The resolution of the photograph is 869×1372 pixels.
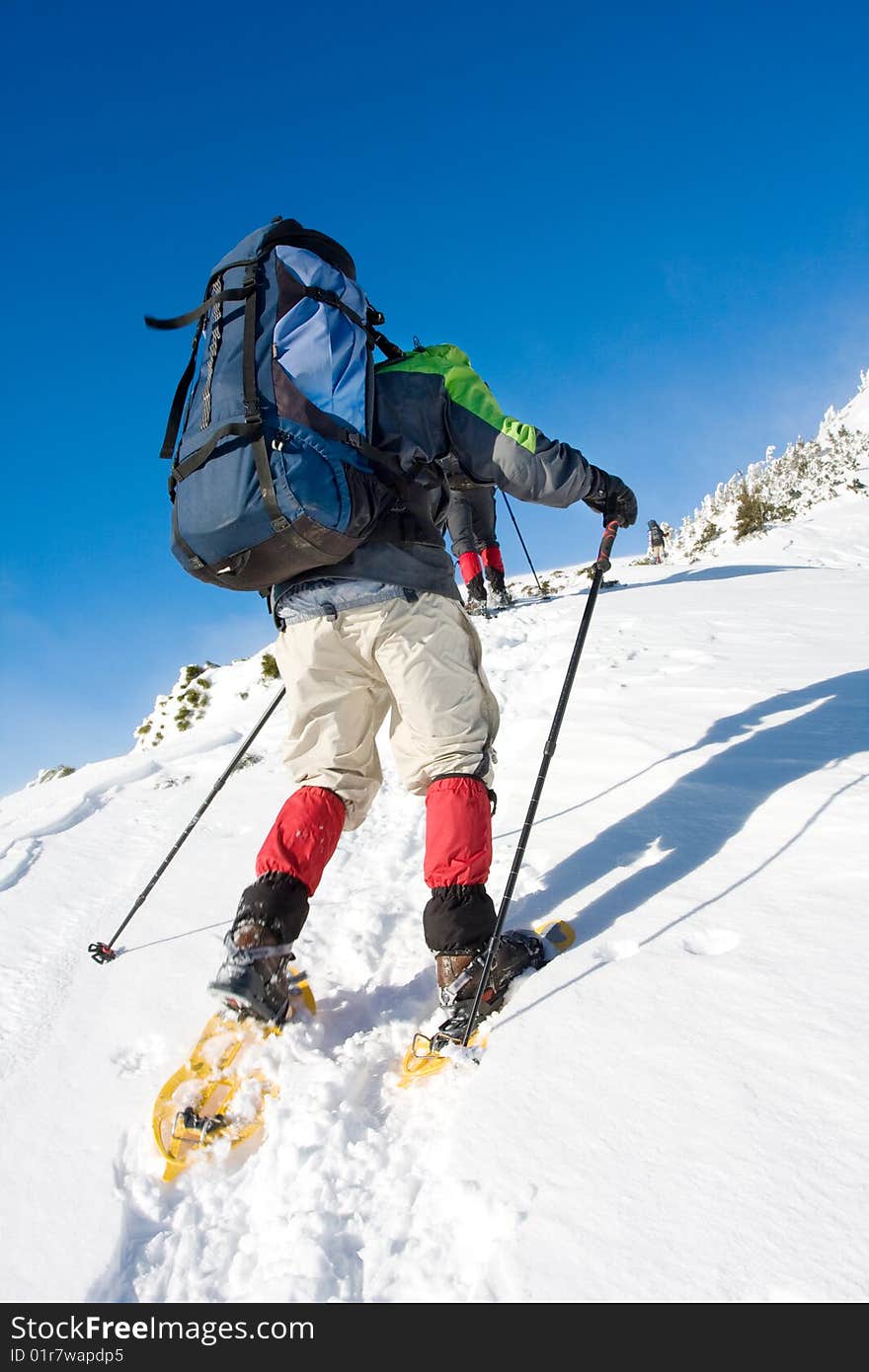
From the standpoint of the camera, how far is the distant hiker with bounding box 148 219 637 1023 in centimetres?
205

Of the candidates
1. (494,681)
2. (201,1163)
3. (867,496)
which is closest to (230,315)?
(201,1163)

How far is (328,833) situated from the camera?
2287mm

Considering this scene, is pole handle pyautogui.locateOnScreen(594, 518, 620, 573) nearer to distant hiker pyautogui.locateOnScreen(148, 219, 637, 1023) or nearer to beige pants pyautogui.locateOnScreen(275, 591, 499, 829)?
distant hiker pyautogui.locateOnScreen(148, 219, 637, 1023)

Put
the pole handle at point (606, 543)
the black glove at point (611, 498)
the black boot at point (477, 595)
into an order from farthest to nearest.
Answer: the black boot at point (477, 595)
the pole handle at point (606, 543)
the black glove at point (611, 498)

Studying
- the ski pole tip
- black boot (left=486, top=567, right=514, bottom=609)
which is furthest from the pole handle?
black boot (left=486, top=567, right=514, bottom=609)

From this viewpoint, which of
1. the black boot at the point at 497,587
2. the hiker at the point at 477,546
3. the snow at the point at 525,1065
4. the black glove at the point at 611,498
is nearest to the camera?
the snow at the point at 525,1065

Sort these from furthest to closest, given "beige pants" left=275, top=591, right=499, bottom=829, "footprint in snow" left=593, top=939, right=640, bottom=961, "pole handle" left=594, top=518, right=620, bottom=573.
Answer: "pole handle" left=594, top=518, right=620, bottom=573, "beige pants" left=275, top=591, right=499, bottom=829, "footprint in snow" left=593, top=939, right=640, bottom=961

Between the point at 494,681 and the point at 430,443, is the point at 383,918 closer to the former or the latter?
the point at 430,443

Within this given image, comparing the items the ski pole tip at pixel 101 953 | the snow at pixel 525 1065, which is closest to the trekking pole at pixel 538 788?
the snow at pixel 525 1065

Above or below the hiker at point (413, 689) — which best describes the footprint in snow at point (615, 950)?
below

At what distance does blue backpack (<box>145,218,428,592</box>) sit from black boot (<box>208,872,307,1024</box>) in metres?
0.90

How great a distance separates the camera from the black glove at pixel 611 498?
8.41 feet

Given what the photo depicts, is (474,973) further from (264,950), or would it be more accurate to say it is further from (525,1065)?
(264,950)

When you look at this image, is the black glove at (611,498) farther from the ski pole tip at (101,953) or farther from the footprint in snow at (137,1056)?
the ski pole tip at (101,953)
